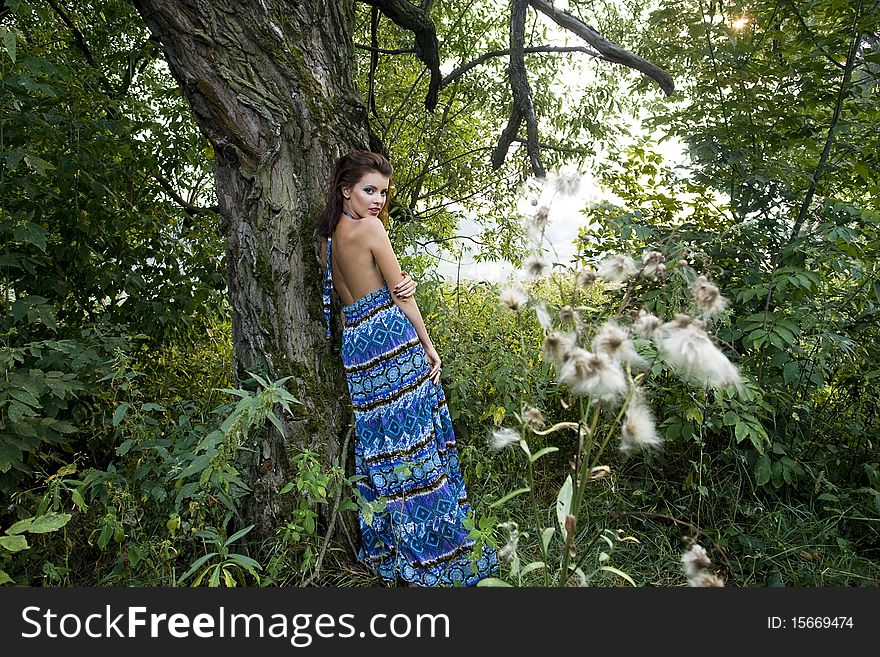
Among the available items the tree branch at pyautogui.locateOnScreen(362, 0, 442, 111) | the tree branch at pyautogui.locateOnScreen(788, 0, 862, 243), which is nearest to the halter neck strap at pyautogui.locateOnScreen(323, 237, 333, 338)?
the tree branch at pyautogui.locateOnScreen(362, 0, 442, 111)

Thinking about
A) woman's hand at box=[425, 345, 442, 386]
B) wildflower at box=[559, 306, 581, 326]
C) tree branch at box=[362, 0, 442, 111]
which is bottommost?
wildflower at box=[559, 306, 581, 326]

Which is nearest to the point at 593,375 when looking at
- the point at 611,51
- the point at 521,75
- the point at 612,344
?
the point at 612,344

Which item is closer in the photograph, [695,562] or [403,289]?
[695,562]

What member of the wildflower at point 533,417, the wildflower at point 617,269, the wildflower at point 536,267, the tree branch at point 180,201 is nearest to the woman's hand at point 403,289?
the wildflower at point 536,267

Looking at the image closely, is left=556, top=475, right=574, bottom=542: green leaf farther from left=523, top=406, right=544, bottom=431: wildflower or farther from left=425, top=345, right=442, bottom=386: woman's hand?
left=425, top=345, right=442, bottom=386: woman's hand

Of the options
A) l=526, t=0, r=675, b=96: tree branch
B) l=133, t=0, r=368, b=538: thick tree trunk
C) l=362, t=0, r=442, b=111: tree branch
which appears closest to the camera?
l=133, t=0, r=368, b=538: thick tree trunk

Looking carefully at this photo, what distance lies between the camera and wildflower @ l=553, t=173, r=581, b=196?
77.2 inches

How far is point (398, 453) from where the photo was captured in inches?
109

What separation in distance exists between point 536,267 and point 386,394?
45.2 inches

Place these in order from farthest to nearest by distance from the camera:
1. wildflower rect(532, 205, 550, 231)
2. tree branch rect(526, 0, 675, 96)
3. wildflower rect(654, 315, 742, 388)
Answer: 1. tree branch rect(526, 0, 675, 96)
2. wildflower rect(532, 205, 550, 231)
3. wildflower rect(654, 315, 742, 388)

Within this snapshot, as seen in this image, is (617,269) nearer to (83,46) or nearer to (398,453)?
(398,453)

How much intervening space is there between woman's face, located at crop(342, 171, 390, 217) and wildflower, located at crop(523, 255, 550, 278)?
107 cm

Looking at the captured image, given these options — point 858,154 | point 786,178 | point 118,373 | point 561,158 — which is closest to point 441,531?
point 118,373

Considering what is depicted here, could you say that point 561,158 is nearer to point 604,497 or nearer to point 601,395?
point 604,497
